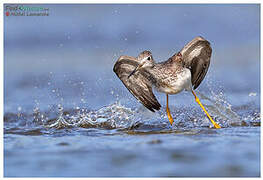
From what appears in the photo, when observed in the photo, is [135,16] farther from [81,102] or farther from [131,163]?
[131,163]

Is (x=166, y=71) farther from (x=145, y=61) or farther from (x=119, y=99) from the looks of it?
(x=119, y=99)

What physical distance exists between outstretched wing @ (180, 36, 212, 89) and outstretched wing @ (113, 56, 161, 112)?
0.70m

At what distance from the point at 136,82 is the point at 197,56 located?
1.01m

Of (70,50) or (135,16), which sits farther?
(135,16)

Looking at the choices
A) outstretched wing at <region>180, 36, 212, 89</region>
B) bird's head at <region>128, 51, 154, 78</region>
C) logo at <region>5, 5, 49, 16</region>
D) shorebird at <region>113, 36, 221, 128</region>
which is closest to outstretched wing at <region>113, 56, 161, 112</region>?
shorebird at <region>113, 36, 221, 128</region>

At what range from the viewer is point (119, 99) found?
27.4 ft

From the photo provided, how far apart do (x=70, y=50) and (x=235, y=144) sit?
9542 mm

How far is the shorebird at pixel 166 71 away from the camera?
6785 millimetres

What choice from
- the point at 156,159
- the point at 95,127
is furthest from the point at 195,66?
the point at 156,159

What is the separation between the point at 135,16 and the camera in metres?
16.2

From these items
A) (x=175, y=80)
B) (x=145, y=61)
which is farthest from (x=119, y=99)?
(x=175, y=80)

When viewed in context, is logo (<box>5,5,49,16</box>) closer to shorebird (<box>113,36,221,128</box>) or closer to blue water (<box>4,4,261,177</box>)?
blue water (<box>4,4,261,177</box>)

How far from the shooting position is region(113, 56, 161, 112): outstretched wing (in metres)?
7.11

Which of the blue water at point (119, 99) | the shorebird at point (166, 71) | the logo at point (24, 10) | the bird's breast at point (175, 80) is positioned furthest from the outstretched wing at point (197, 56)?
the logo at point (24, 10)
